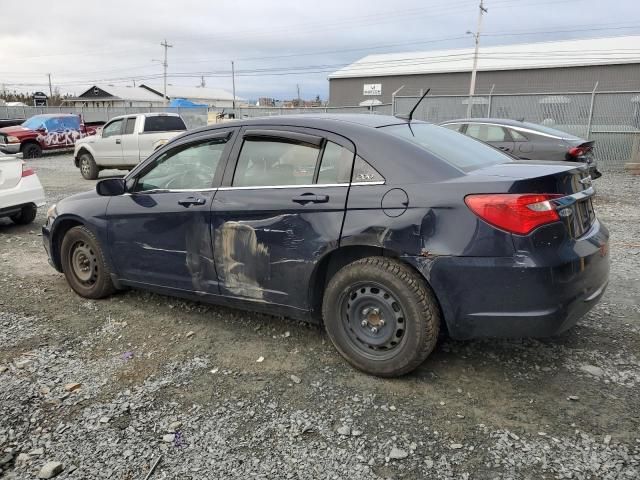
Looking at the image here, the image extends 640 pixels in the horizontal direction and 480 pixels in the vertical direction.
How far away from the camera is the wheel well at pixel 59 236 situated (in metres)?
4.71

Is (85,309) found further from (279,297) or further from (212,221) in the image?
(279,297)

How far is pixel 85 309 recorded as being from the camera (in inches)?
177

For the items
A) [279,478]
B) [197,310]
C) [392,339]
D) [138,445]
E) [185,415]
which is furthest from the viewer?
[197,310]

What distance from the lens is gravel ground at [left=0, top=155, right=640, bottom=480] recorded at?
248 centimetres

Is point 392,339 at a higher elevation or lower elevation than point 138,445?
higher

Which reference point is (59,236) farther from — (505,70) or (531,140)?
(505,70)

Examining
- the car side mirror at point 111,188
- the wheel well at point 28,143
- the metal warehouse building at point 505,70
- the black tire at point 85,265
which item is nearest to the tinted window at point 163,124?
the wheel well at point 28,143

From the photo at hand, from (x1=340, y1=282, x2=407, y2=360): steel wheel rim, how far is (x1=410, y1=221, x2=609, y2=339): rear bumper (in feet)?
0.98

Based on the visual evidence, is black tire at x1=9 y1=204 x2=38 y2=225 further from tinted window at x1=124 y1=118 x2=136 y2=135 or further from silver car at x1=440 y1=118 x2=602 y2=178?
silver car at x1=440 y1=118 x2=602 y2=178

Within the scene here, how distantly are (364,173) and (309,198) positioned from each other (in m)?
0.39

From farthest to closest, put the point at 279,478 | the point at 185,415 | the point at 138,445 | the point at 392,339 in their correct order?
the point at 392,339 → the point at 185,415 → the point at 138,445 → the point at 279,478

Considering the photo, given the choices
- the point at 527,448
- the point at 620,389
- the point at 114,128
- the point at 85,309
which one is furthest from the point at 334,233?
the point at 114,128

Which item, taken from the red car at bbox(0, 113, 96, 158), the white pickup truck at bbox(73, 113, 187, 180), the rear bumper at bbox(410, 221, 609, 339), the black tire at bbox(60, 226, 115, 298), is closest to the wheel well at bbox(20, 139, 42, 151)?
the red car at bbox(0, 113, 96, 158)

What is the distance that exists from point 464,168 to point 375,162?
553 mm
